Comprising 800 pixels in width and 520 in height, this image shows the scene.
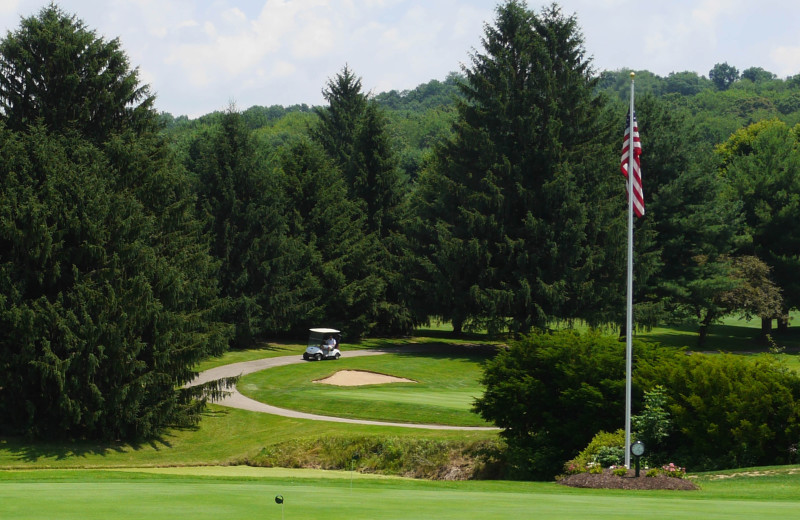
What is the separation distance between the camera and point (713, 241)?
6012cm

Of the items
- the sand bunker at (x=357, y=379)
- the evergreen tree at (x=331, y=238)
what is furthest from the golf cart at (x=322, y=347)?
the evergreen tree at (x=331, y=238)

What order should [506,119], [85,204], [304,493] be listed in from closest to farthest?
[304,493] < [85,204] < [506,119]

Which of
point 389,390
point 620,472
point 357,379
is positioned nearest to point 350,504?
point 620,472

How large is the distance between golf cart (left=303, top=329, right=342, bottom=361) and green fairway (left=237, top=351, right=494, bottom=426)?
0.90 m

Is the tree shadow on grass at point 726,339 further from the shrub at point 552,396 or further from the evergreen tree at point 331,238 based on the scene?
the shrub at point 552,396

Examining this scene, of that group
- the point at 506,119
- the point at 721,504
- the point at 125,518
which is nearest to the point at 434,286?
the point at 506,119

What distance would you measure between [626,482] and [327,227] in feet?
142

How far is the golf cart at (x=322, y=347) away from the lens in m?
49.4

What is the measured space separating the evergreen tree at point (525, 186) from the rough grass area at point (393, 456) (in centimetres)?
2398

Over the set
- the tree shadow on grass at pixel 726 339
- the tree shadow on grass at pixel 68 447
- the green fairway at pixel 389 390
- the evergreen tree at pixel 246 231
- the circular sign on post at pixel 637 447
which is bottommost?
the tree shadow on grass at pixel 68 447

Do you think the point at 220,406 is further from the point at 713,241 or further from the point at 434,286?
the point at 713,241

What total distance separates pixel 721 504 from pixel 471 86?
46.7 metres

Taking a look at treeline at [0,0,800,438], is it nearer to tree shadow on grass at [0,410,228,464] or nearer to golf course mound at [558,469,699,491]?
tree shadow on grass at [0,410,228,464]

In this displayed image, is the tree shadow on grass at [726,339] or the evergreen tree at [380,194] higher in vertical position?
the evergreen tree at [380,194]
